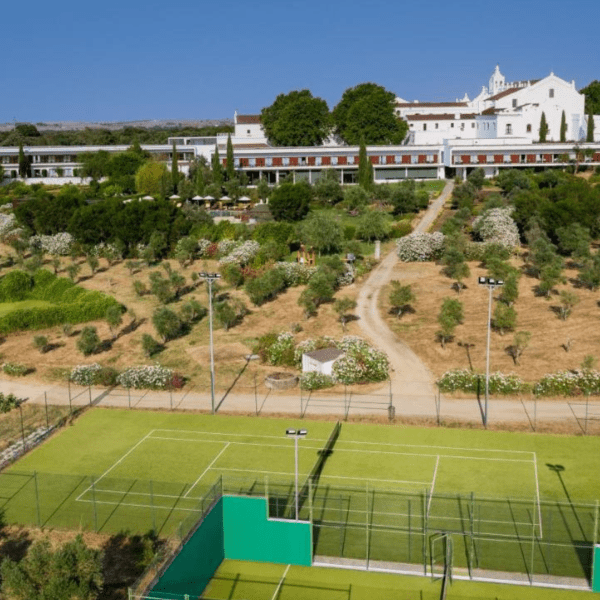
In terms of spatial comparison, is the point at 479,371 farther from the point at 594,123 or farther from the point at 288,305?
the point at 594,123

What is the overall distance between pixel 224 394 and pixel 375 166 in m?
68.6

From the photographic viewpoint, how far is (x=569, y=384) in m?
41.4

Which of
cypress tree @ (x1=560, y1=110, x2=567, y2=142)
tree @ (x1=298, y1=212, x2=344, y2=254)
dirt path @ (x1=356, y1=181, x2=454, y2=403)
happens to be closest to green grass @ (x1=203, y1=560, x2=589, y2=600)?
dirt path @ (x1=356, y1=181, x2=454, y2=403)

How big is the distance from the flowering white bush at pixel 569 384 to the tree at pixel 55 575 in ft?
86.0

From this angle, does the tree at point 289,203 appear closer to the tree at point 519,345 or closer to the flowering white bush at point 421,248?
the flowering white bush at point 421,248

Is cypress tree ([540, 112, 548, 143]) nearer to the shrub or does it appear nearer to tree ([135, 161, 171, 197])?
tree ([135, 161, 171, 197])

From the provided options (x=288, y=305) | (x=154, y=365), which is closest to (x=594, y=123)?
(x=288, y=305)

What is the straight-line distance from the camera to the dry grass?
4588cm

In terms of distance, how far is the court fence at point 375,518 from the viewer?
2533 cm

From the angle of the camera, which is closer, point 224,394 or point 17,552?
point 17,552

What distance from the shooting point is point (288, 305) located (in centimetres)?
5781

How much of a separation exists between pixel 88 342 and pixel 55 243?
93.5 ft

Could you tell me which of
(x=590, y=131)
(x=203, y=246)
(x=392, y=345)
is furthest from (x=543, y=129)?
(x=392, y=345)

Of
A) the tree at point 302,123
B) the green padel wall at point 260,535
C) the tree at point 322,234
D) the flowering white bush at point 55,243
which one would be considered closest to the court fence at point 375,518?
the green padel wall at point 260,535
